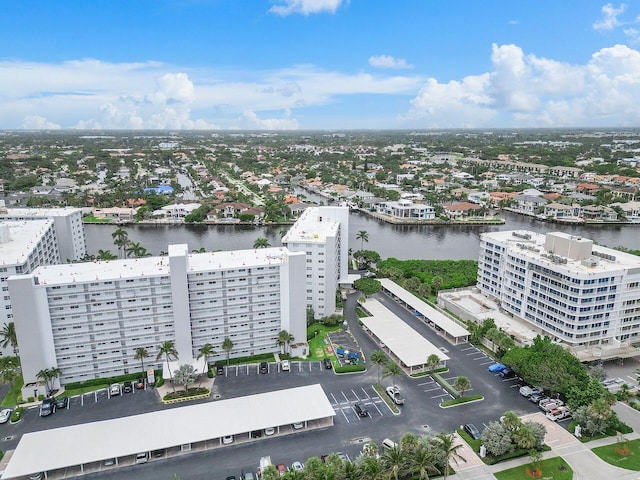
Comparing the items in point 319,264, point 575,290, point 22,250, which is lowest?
point 319,264

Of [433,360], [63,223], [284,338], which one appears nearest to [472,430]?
[433,360]

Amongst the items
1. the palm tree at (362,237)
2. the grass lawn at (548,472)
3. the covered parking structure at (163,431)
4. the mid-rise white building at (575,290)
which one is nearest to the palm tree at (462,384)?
the grass lawn at (548,472)

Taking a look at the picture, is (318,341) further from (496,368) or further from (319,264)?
(496,368)

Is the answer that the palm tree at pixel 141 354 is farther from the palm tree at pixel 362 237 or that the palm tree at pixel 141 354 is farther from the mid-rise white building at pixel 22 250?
the palm tree at pixel 362 237

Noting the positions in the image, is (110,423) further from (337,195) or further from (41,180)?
(41,180)

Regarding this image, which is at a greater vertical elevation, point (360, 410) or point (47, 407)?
point (47, 407)

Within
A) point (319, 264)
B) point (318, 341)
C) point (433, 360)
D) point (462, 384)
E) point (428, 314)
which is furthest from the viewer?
point (319, 264)

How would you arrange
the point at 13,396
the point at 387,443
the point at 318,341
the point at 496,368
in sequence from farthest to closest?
the point at 318,341 → the point at 496,368 → the point at 13,396 → the point at 387,443
